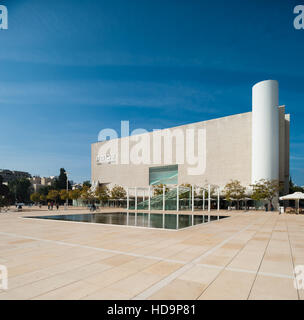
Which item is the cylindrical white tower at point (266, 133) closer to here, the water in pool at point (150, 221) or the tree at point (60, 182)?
the water in pool at point (150, 221)

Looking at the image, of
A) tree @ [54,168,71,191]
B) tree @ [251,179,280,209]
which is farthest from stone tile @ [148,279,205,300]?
tree @ [54,168,71,191]

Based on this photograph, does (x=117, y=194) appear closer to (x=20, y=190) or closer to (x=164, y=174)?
(x=164, y=174)

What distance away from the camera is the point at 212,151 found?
56.5 meters

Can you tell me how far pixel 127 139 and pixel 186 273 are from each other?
70690mm

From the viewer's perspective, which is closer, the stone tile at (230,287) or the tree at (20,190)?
the stone tile at (230,287)

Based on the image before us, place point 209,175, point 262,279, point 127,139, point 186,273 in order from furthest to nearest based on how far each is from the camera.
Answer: point 127,139 < point 209,175 < point 186,273 < point 262,279

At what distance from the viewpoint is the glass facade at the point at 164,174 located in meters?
65.2

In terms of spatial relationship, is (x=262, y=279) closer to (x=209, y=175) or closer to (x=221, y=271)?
(x=221, y=271)

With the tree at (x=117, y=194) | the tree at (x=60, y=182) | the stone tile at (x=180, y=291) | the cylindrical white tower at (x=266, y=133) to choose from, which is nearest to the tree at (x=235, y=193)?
the cylindrical white tower at (x=266, y=133)

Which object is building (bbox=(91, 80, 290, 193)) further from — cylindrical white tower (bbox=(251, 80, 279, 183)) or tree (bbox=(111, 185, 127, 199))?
tree (bbox=(111, 185, 127, 199))

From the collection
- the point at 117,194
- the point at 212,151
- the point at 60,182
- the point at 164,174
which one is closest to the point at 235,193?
the point at 212,151

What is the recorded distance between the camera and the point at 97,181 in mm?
83562

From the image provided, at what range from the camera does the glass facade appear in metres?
65.2
